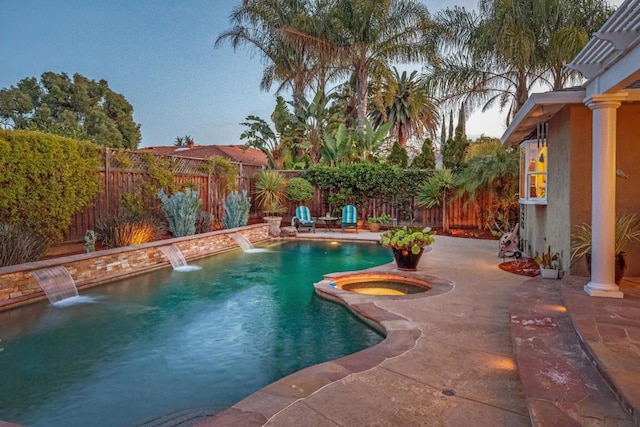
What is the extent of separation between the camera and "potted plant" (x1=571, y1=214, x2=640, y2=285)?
537 cm

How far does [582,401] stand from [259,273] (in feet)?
21.9

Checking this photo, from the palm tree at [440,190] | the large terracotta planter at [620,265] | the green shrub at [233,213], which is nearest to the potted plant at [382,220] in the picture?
the palm tree at [440,190]

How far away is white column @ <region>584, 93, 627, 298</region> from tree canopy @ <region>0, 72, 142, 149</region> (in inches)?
972

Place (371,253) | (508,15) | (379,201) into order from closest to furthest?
(371,253) → (508,15) → (379,201)

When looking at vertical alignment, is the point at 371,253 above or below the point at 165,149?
below

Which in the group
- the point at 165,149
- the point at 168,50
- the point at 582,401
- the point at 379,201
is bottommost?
the point at 582,401

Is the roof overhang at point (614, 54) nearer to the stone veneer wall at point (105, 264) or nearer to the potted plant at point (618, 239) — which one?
the potted plant at point (618, 239)

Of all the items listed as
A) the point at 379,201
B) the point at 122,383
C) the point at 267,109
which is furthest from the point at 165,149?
the point at 122,383

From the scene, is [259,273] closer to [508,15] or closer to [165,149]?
[508,15]

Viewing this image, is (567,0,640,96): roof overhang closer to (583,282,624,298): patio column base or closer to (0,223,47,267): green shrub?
(583,282,624,298): patio column base

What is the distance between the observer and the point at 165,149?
35250 mm

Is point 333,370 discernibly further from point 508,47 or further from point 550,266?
point 508,47

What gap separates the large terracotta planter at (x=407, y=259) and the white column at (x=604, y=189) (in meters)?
3.20

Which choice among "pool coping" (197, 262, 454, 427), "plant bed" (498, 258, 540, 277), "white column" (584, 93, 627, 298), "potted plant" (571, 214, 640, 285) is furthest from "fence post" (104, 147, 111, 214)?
"white column" (584, 93, 627, 298)
